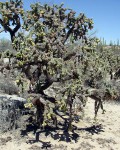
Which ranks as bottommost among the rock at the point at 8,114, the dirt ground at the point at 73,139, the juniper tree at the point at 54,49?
the dirt ground at the point at 73,139

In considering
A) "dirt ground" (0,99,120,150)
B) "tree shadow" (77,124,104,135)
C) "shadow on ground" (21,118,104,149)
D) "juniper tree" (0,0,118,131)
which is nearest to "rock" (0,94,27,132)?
"dirt ground" (0,99,120,150)

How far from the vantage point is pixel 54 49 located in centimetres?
842

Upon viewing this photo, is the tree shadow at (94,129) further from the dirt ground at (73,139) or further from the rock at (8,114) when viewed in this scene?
the rock at (8,114)

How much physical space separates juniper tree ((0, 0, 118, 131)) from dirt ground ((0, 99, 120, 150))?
735 millimetres

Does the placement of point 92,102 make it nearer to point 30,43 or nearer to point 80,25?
point 80,25

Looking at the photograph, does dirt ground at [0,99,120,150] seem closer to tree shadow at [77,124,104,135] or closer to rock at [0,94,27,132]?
tree shadow at [77,124,104,135]

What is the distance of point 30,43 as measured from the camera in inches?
314

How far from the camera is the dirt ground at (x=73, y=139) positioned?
8.26 m

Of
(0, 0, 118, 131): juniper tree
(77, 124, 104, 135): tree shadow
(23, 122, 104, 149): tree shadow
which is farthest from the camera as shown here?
(77, 124, 104, 135): tree shadow

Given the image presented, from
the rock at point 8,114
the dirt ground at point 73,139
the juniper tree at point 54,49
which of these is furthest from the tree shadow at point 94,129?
the rock at point 8,114

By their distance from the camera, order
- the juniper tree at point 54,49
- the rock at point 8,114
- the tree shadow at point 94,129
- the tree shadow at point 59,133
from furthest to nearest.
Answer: the tree shadow at point 94,129 → the rock at point 8,114 → the tree shadow at point 59,133 → the juniper tree at point 54,49

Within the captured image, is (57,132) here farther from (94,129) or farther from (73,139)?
(94,129)

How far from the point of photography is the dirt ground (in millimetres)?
8258

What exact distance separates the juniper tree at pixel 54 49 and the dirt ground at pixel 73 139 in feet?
2.41
